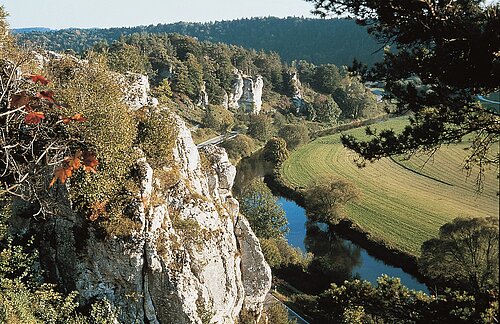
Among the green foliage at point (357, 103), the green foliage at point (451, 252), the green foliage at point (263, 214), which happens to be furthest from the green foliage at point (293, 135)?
the green foliage at point (451, 252)

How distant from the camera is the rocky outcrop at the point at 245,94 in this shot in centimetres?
7919

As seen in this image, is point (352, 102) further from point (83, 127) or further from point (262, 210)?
point (83, 127)

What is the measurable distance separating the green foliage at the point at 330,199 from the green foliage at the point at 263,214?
4.48 m

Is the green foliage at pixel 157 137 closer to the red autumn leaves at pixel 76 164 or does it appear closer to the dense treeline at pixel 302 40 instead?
the red autumn leaves at pixel 76 164

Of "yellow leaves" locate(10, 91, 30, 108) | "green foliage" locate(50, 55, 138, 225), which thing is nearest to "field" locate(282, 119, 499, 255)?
"green foliage" locate(50, 55, 138, 225)

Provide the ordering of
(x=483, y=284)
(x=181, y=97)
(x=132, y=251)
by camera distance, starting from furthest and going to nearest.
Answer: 1. (x=181, y=97)
2. (x=132, y=251)
3. (x=483, y=284)

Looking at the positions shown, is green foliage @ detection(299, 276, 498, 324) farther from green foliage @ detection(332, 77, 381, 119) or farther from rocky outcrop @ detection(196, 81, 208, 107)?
green foliage @ detection(332, 77, 381, 119)

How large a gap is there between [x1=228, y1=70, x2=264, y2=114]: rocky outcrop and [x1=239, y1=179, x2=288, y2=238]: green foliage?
48.4 meters

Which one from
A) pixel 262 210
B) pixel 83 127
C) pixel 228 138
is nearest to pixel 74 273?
pixel 83 127

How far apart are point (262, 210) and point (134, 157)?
69.7 ft

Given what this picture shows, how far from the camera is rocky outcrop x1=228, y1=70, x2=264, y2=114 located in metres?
79.2

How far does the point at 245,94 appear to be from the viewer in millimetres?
80438

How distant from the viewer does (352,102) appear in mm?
81438

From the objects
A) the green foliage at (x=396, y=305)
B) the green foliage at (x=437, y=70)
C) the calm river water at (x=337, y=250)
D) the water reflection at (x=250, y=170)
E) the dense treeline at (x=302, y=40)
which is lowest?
the calm river water at (x=337, y=250)
